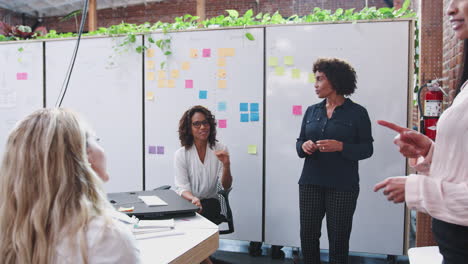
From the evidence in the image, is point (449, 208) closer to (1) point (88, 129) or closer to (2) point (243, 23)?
(1) point (88, 129)

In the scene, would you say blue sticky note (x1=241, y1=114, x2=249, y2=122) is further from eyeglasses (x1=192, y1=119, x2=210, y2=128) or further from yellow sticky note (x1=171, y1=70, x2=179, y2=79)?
yellow sticky note (x1=171, y1=70, x2=179, y2=79)

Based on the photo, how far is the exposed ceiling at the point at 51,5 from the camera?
805 cm

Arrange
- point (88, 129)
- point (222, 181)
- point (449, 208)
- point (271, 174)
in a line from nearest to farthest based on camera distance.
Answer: point (449, 208) < point (88, 129) < point (222, 181) < point (271, 174)

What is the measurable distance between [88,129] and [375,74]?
8.29 ft

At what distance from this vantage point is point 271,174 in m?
3.28

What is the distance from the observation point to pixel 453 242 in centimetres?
96

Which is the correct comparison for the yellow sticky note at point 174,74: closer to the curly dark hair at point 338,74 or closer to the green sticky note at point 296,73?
the green sticky note at point 296,73

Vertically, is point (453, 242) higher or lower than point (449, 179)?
lower

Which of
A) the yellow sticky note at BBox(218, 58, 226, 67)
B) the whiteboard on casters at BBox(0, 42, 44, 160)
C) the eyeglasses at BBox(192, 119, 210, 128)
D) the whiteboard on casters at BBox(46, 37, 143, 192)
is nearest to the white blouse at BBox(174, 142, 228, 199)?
the eyeglasses at BBox(192, 119, 210, 128)

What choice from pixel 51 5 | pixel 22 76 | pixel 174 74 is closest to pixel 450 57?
pixel 174 74

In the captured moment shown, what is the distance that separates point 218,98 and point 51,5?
6.52 m

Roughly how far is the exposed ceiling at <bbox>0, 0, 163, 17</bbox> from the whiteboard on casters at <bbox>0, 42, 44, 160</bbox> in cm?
445

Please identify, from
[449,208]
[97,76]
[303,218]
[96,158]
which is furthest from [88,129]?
[97,76]

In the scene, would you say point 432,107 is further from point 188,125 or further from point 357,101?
point 188,125
